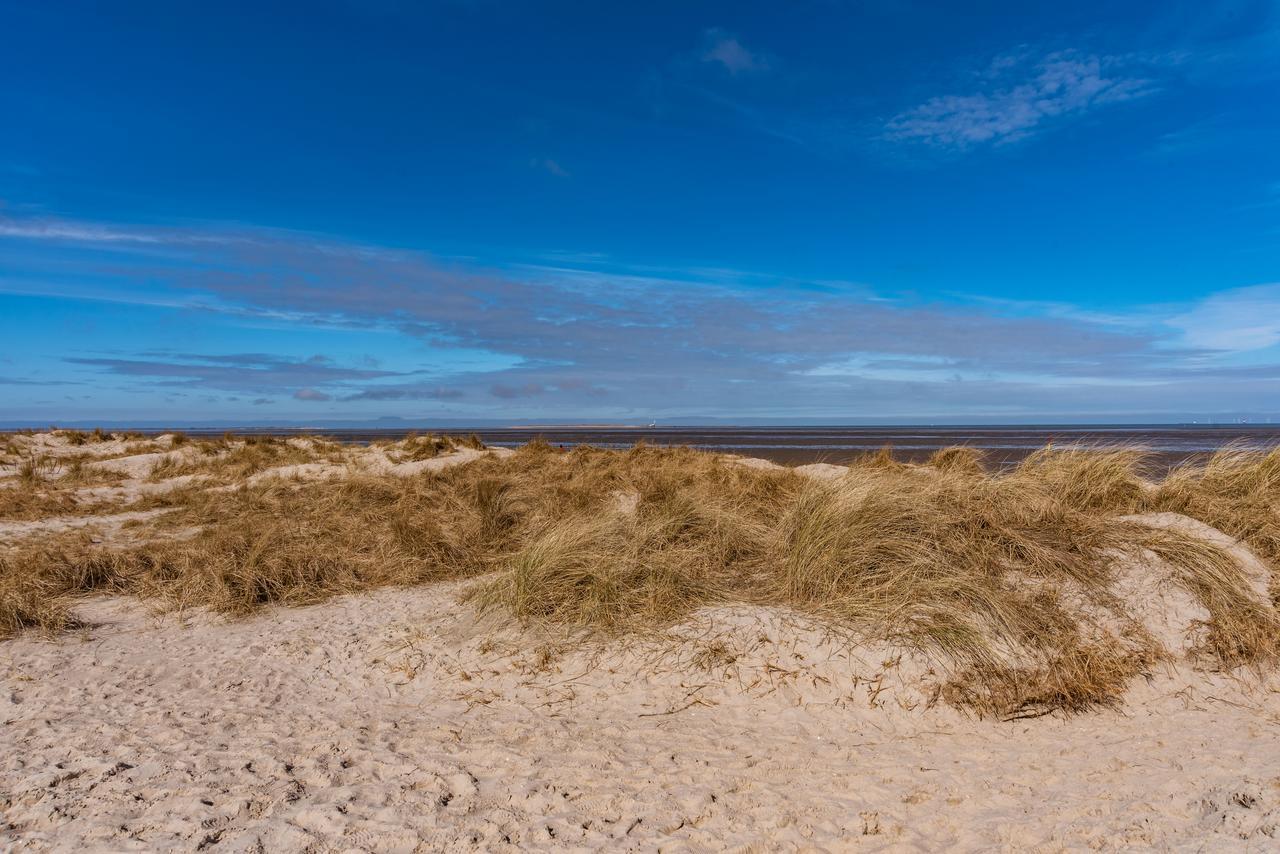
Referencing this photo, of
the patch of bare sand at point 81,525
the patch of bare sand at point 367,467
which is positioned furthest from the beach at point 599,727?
the patch of bare sand at point 367,467

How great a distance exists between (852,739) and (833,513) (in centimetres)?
259

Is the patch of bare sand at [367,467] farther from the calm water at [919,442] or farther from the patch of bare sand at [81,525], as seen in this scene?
the calm water at [919,442]

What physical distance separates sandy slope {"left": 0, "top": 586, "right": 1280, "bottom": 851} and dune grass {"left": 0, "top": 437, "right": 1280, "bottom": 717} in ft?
1.29

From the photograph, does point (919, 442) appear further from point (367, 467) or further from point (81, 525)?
point (81, 525)

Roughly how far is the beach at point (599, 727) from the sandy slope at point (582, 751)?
2 centimetres

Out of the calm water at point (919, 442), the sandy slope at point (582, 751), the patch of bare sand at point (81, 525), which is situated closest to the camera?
the sandy slope at point (582, 751)

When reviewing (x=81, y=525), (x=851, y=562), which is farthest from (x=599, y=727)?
(x=81, y=525)

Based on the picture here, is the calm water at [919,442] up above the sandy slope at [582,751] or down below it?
above

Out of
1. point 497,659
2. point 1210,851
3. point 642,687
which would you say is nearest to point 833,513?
point 642,687

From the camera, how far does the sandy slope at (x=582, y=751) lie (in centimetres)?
346

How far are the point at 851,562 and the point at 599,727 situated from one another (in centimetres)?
278

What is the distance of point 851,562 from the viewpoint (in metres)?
6.32

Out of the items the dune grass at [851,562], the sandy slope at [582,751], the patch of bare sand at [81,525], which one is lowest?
the sandy slope at [582,751]

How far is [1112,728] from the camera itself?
466 cm
